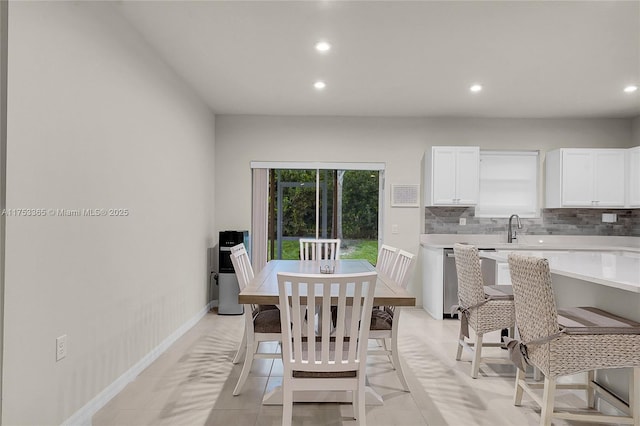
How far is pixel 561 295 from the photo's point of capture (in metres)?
2.96

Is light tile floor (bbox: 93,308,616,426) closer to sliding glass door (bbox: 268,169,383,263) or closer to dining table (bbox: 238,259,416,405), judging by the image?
dining table (bbox: 238,259,416,405)

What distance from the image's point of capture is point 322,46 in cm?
330

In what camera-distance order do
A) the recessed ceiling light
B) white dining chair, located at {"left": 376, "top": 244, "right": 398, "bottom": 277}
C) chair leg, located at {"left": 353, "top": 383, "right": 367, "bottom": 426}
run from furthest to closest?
white dining chair, located at {"left": 376, "top": 244, "right": 398, "bottom": 277} < the recessed ceiling light < chair leg, located at {"left": 353, "top": 383, "right": 367, "bottom": 426}

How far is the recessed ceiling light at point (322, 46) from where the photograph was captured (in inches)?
128

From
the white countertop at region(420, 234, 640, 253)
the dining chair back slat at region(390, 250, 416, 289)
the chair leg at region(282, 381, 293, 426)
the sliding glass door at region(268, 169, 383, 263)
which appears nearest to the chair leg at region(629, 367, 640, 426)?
the dining chair back slat at region(390, 250, 416, 289)

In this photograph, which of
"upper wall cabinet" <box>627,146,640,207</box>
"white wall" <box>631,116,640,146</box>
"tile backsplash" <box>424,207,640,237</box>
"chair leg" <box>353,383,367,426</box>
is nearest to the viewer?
"chair leg" <box>353,383,367,426</box>

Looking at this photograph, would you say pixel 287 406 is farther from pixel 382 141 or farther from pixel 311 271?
pixel 382 141

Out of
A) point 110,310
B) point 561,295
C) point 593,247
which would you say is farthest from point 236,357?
point 593,247

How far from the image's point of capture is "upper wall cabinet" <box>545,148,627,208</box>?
5.22m

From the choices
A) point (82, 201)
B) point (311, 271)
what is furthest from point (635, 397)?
Answer: point (82, 201)

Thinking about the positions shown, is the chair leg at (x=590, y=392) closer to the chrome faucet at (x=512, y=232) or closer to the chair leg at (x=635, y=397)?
the chair leg at (x=635, y=397)

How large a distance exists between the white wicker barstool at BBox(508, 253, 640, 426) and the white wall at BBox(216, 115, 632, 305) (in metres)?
3.35

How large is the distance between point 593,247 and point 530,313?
11.7 ft

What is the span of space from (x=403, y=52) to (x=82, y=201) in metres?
2.59
